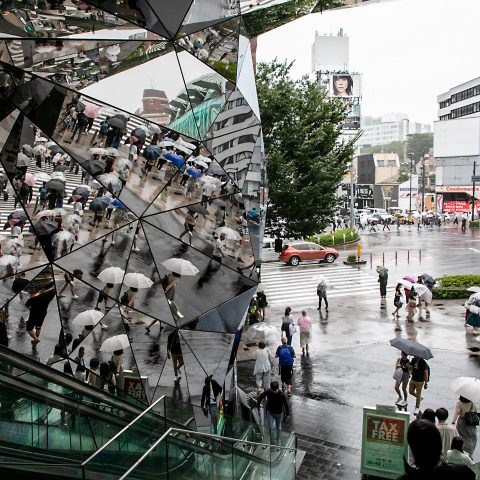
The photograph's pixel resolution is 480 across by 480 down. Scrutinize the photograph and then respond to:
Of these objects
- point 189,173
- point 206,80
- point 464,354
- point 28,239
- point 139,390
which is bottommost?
point 464,354

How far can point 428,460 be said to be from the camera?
392 cm

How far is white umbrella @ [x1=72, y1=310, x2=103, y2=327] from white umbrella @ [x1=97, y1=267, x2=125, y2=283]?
490mm

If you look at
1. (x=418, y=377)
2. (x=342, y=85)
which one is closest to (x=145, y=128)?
(x=418, y=377)

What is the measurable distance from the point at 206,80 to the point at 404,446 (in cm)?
638

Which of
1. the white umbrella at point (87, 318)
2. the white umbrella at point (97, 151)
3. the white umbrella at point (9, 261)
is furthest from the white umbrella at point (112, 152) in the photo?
the white umbrella at point (87, 318)

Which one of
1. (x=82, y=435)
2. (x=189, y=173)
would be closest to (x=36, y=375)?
(x=82, y=435)

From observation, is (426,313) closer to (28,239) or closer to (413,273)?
(413,273)

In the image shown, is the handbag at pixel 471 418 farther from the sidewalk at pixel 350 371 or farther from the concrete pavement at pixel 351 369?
the sidewalk at pixel 350 371

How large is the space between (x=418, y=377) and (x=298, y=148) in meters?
13.6

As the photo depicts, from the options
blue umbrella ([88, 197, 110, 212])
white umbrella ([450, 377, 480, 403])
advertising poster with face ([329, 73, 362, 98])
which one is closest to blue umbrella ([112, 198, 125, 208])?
blue umbrella ([88, 197, 110, 212])

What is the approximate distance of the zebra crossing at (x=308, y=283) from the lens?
81.7 feet

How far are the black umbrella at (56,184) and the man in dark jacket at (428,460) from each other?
20.1ft

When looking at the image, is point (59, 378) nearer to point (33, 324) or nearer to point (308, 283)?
point (33, 324)

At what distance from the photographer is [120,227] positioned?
29.3ft
